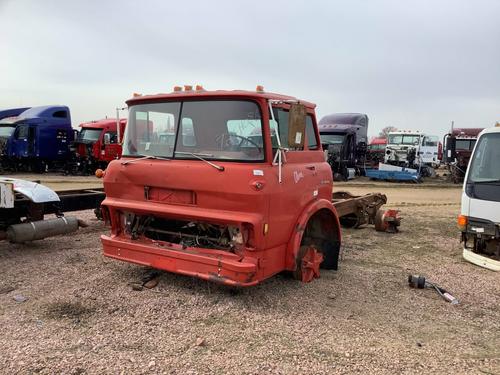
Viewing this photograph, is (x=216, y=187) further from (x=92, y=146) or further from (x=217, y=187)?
(x=92, y=146)

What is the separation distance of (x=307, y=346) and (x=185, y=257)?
4.84 feet

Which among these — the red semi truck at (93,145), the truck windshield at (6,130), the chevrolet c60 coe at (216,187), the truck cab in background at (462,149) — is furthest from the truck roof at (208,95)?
the truck windshield at (6,130)

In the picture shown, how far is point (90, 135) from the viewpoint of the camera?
2061 cm

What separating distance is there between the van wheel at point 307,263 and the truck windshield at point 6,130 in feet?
65.4

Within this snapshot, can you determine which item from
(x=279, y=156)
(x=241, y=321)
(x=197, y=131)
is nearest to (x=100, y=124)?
(x=197, y=131)

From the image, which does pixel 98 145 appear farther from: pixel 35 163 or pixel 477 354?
pixel 477 354

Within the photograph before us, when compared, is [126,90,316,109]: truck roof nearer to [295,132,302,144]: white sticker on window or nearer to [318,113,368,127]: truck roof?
[295,132,302,144]: white sticker on window

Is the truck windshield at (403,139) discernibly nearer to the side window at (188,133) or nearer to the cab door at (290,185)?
the cab door at (290,185)

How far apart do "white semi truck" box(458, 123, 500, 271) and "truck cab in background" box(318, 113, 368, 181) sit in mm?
12931

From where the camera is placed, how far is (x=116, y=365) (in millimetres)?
3420

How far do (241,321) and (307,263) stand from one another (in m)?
1.25

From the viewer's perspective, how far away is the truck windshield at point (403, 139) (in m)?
24.4

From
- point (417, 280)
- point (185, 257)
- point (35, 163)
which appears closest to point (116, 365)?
point (185, 257)

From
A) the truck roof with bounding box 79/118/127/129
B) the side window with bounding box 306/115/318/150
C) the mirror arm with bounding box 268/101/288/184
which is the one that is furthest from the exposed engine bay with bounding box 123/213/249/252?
the truck roof with bounding box 79/118/127/129
